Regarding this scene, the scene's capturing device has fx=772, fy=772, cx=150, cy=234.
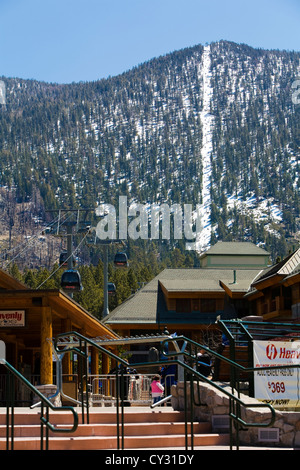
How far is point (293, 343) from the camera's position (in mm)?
14133

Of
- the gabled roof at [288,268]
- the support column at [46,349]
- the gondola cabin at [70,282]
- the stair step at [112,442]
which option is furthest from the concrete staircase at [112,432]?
the gabled roof at [288,268]

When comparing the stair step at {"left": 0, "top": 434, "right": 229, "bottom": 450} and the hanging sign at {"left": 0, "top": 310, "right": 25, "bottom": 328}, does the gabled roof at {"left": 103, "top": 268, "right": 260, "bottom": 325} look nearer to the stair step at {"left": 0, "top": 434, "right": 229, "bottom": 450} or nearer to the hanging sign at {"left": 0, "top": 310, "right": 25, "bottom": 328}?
the hanging sign at {"left": 0, "top": 310, "right": 25, "bottom": 328}

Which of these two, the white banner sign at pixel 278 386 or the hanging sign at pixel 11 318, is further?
the hanging sign at pixel 11 318

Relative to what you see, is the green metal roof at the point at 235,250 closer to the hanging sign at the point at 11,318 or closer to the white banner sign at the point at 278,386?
the hanging sign at the point at 11,318

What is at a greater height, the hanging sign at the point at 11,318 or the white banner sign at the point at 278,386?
the hanging sign at the point at 11,318

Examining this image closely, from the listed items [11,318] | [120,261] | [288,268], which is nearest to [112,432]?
[11,318]

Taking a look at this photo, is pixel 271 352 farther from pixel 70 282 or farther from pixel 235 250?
pixel 235 250

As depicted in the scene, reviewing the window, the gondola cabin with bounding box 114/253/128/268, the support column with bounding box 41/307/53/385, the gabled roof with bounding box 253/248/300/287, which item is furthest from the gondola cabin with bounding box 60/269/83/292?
the window

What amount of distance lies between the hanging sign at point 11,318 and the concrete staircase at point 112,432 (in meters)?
7.90

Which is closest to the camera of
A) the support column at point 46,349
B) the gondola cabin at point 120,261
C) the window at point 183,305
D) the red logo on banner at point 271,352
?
the red logo on banner at point 271,352

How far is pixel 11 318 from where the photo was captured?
68.5 feet

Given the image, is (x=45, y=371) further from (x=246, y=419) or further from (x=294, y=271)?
(x=294, y=271)

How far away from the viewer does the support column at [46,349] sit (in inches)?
778
